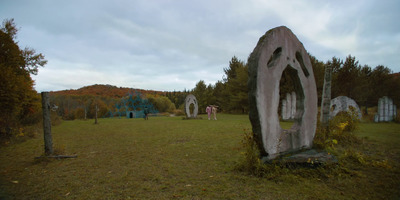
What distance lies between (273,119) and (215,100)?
36796mm

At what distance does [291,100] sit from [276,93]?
13897 mm

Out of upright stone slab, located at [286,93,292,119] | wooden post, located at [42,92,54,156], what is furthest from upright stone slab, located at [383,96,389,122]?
wooden post, located at [42,92,54,156]

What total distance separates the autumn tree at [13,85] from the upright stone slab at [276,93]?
10.2m

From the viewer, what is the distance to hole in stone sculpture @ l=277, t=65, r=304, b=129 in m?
5.05

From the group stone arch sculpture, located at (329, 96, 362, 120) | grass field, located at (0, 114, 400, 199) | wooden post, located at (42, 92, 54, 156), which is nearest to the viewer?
grass field, located at (0, 114, 400, 199)

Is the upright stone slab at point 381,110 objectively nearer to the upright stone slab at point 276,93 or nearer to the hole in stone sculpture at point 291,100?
the hole in stone sculpture at point 291,100

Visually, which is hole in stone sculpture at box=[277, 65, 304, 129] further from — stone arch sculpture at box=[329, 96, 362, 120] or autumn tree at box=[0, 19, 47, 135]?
autumn tree at box=[0, 19, 47, 135]

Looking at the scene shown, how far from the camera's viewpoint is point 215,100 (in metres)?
40.8

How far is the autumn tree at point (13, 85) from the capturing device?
27.9ft

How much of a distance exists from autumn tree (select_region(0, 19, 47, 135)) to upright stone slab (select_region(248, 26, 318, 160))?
1017 cm

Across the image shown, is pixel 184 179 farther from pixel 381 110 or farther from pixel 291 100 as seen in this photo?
pixel 381 110

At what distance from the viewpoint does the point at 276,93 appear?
4.16 meters

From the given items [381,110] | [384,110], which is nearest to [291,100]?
[381,110]

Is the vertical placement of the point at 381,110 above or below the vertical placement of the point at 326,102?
below
